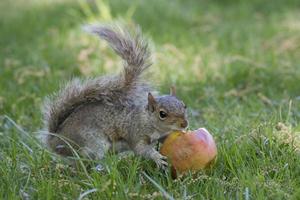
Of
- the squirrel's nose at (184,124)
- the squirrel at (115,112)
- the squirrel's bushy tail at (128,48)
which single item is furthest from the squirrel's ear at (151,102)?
the squirrel's bushy tail at (128,48)

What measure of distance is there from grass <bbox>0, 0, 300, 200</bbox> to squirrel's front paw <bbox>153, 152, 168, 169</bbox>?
0.04 m

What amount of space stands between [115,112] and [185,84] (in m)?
1.57

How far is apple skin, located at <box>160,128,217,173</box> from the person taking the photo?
115 inches

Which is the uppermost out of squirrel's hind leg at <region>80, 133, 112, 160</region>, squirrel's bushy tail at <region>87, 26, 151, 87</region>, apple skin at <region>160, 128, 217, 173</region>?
squirrel's bushy tail at <region>87, 26, 151, 87</region>

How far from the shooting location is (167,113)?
307 centimetres

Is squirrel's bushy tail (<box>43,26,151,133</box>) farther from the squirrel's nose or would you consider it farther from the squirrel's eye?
the squirrel's nose

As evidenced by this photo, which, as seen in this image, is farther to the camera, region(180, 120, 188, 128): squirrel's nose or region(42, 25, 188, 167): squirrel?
region(42, 25, 188, 167): squirrel

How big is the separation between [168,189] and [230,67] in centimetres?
250

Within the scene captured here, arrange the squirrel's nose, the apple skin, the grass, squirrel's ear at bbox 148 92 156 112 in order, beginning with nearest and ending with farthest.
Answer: the grass
the apple skin
the squirrel's nose
squirrel's ear at bbox 148 92 156 112

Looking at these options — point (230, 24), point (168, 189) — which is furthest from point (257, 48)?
point (168, 189)

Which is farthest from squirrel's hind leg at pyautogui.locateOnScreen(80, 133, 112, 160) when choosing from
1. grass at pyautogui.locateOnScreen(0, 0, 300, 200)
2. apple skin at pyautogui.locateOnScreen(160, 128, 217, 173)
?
apple skin at pyautogui.locateOnScreen(160, 128, 217, 173)

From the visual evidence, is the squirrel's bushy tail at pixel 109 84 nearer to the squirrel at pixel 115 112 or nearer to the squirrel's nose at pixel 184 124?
the squirrel at pixel 115 112

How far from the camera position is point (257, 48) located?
5.78 meters

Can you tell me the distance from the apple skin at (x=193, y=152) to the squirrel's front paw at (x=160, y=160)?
38 millimetres
